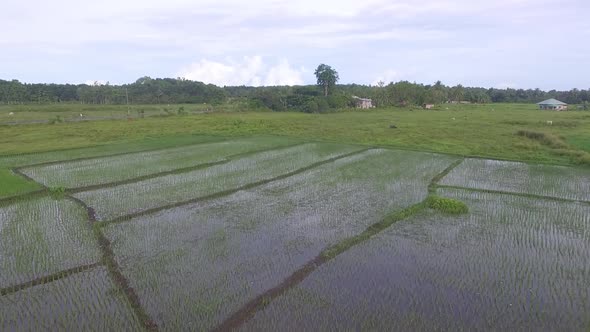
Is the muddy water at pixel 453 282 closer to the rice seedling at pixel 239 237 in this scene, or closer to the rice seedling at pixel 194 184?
the rice seedling at pixel 239 237

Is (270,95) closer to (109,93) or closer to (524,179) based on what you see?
(109,93)

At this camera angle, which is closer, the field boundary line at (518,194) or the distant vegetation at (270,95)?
the field boundary line at (518,194)

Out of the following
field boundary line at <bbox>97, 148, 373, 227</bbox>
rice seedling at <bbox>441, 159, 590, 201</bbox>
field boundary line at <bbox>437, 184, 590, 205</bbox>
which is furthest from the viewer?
rice seedling at <bbox>441, 159, 590, 201</bbox>

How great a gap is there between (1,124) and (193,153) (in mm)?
→ 19164

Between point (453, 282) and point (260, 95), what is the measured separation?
47560 millimetres

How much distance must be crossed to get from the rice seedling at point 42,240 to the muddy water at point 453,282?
431 cm

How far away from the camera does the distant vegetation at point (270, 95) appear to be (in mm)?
51500

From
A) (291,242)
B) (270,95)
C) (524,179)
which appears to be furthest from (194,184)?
(270,95)

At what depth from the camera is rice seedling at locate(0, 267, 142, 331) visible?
560 centimetres

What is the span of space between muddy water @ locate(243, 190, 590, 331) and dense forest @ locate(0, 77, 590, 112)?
39476 millimetres

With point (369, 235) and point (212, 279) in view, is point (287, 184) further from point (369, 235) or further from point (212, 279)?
point (212, 279)

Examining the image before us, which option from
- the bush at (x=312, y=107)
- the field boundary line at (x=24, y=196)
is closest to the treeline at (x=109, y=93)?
the bush at (x=312, y=107)

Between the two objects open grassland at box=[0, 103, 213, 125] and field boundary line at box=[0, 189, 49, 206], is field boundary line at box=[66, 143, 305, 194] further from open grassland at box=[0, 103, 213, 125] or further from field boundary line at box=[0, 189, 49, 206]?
open grassland at box=[0, 103, 213, 125]

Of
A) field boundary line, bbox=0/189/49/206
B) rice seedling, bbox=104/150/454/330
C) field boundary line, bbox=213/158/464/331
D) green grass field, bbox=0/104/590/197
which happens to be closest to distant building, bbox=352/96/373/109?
green grass field, bbox=0/104/590/197
